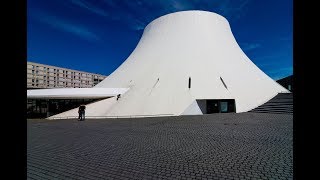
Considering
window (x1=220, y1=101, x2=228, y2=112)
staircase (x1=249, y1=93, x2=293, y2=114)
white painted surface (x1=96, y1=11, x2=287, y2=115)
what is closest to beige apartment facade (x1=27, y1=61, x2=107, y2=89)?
white painted surface (x1=96, y1=11, x2=287, y2=115)

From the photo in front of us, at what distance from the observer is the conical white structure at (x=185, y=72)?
1820 cm

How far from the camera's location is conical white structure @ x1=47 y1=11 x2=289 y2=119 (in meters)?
18.2

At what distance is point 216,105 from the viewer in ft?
61.0

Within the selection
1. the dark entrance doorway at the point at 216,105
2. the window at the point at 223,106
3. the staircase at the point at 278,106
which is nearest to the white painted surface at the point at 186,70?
the dark entrance doorway at the point at 216,105

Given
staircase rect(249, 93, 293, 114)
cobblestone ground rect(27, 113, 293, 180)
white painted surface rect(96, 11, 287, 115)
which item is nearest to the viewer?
cobblestone ground rect(27, 113, 293, 180)

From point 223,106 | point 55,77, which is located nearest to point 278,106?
point 223,106

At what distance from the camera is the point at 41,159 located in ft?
16.3

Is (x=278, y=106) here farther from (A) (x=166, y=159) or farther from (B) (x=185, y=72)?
(A) (x=166, y=159)

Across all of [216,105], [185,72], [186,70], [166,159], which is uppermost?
[186,70]

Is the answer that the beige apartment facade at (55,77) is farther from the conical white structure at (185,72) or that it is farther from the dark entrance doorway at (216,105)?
the dark entrance doorway at (216,105)

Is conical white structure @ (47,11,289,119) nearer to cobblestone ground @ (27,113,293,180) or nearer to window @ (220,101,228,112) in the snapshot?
window @ (220,101,228,112)

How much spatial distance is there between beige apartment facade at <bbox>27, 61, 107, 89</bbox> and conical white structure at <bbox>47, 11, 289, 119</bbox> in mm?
39742

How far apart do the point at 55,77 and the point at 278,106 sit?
6529 centimetres
